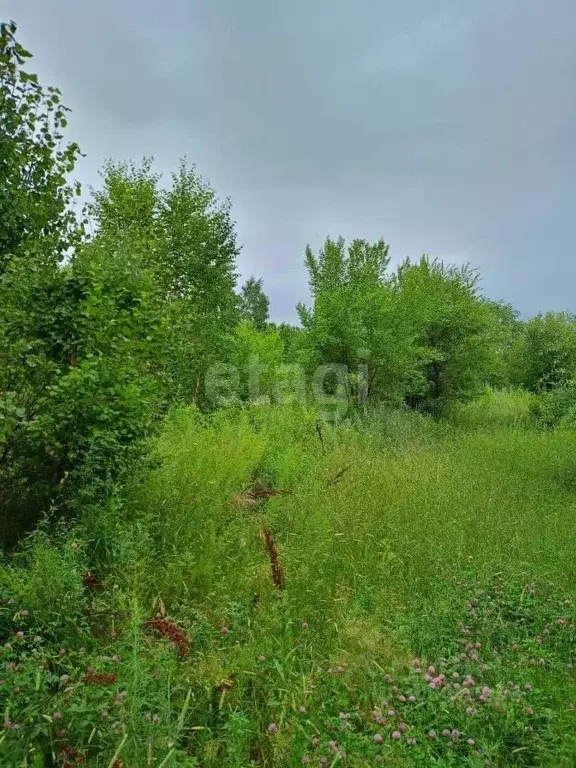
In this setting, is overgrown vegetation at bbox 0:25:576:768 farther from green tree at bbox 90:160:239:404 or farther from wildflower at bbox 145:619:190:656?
green tree at bbox 90:160:239:404

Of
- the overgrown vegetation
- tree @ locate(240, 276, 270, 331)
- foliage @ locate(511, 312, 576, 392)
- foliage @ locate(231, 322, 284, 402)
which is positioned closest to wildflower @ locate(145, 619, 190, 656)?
the overgrown vegetation

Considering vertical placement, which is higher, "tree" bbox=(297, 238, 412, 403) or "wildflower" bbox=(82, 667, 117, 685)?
"tree" bbox=(297, 238, 412, 403)

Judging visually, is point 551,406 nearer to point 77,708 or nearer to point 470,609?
point 470,609

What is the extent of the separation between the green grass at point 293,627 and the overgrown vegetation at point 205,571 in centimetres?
1

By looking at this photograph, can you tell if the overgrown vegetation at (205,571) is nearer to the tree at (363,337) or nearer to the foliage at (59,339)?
the foliage at (59,339)

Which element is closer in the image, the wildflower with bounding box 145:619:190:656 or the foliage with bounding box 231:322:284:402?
the wildflower with bounding box 145:619:190:656

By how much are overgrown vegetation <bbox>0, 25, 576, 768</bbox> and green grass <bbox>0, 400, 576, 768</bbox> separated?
15 millimetres

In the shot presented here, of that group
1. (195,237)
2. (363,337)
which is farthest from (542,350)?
(195,237)

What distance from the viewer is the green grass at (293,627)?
6.63ft

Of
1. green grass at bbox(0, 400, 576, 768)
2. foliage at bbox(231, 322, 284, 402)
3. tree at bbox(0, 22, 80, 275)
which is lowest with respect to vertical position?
green grass at bbox(0, 400, 576, 768)

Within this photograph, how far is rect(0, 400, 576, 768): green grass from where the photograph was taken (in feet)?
6.63

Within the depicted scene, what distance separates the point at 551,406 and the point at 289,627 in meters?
7.81

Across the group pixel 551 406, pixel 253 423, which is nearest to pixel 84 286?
pixel 253 423

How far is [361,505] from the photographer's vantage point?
15.8ft
